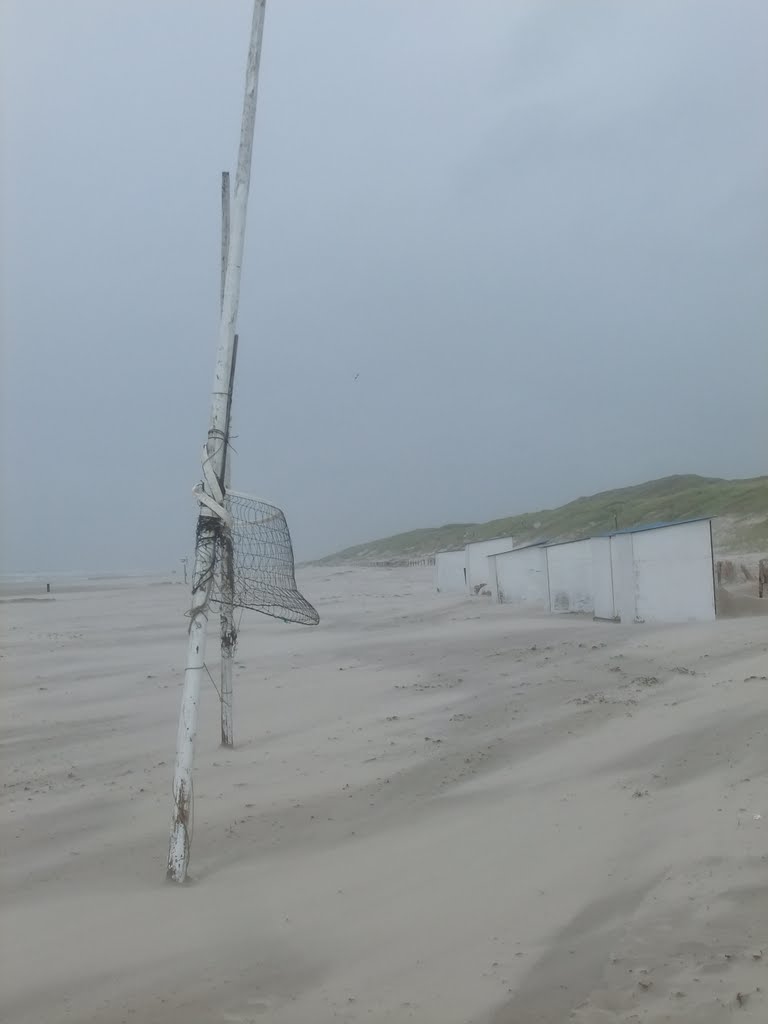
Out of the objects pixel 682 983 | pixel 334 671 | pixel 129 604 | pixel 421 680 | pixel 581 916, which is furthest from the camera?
pixel 129 604

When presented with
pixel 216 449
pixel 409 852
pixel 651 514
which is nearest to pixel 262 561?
pixel 216 449

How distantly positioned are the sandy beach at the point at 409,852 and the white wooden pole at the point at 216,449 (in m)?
0.87

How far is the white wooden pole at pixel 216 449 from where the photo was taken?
4980mm

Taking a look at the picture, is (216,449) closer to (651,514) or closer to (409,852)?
(409,852)

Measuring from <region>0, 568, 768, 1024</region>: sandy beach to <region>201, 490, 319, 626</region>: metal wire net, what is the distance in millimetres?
1371

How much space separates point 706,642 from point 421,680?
350cm

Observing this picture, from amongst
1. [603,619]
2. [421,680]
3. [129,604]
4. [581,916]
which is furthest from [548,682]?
[129,604]

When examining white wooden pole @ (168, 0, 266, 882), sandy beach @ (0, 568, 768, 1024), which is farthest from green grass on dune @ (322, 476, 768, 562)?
white wooden pole @ (168, 0, 266, 882)

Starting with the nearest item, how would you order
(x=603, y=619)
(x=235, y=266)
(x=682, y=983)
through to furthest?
(x=682, y=983), (x=235, y=266), (x=603, y=619)

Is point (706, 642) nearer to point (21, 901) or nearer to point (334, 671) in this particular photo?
point (334, 671)

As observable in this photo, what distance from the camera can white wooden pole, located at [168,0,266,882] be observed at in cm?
498

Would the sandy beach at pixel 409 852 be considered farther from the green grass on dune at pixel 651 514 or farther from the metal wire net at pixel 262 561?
the green grass on dune at pixel 651 514

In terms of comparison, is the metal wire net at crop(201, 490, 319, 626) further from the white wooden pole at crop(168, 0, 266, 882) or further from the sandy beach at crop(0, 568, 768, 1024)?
the sandy beach at crop(0, 568, 768, 1024)

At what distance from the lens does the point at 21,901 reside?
4.66 m
